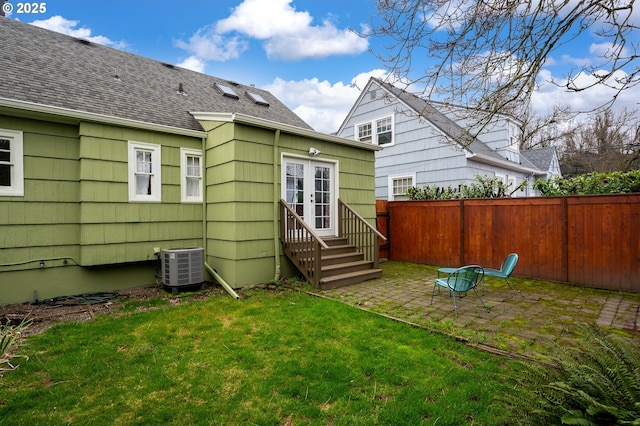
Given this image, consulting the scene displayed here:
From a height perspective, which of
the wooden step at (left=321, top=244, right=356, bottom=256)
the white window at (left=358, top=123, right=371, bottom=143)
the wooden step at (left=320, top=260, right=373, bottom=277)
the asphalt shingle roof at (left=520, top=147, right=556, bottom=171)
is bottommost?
the wooden step at (left=320, top=260, right=373, bottom=277)

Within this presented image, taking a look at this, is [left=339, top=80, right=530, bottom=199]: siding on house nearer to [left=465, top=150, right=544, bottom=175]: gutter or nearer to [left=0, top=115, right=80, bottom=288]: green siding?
[left=465, top=150, right=544, bottom=175]: gutter

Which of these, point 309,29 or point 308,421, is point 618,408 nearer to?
point 308,421

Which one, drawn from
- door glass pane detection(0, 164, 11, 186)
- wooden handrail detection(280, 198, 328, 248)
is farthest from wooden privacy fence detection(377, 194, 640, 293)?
door glass pane detection(0, 164, 11, 186)

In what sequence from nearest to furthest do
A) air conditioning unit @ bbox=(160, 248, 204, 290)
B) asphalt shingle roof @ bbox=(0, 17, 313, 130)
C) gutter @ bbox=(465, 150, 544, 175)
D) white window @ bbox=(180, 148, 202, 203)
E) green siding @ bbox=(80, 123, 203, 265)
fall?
green siding @ bbox=(80, 123, 203, 265) < asphalt shingle roof @ bbox=(0, 17, 313, 130) < air conditioning unit @ bbox=(160, 248, 204, 290) < white window @ bbox=(180, 148, 202, 203) < gutter @ bbox=(465, 150, 544, 175)

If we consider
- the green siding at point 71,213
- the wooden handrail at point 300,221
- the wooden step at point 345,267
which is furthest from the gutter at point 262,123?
the wooden step at point 345,267

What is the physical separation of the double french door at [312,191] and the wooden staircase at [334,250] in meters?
0.29

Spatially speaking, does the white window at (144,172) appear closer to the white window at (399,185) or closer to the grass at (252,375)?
the grass at (252,375)

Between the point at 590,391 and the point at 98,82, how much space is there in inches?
331

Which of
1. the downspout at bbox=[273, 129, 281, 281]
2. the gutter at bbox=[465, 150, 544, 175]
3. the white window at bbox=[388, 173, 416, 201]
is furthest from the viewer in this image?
the white window at bbox=[388, 173, 416, 201]

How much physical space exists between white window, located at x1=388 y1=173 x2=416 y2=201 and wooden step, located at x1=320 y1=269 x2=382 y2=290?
18.3ft

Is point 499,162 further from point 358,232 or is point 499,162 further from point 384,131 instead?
point 358,232

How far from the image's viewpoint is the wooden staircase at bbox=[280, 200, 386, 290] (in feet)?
19.3

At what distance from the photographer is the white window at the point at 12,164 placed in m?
4.80

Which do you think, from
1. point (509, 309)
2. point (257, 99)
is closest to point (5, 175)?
point (257, 99)
